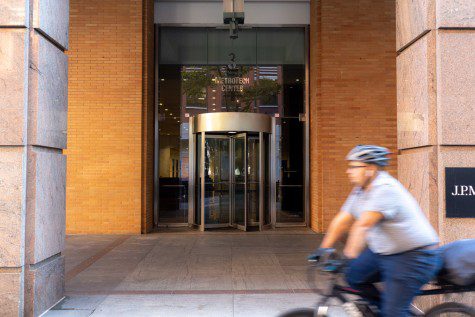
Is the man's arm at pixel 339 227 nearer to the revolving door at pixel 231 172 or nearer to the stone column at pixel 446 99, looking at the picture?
the stone column at pixel 446 99

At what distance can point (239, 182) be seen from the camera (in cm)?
1236

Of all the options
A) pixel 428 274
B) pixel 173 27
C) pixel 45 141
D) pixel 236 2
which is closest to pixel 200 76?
pixel 173 27

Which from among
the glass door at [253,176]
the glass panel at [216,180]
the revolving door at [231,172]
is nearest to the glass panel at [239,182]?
the revolving door at [231,172]

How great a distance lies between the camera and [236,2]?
861cm

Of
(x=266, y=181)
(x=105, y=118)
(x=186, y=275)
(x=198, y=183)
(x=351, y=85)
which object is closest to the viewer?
(x=186, y=275)

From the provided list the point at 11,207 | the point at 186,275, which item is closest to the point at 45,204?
the point at 11,207

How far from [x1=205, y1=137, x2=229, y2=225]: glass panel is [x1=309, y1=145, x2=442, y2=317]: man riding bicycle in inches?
365

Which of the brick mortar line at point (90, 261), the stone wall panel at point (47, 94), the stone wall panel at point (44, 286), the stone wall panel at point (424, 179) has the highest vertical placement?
the stone wall panel at point (47, 94)

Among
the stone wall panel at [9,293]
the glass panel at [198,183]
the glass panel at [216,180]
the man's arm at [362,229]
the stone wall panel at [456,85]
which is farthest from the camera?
the glass panel at [198,183]

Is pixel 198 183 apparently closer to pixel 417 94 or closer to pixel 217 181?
pixel 217 181

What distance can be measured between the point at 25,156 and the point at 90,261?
393 cm

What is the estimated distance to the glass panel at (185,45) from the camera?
12.7m

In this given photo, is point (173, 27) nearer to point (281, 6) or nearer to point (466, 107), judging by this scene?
point (281, 6)

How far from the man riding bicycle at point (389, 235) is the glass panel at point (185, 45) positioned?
33.7ft
